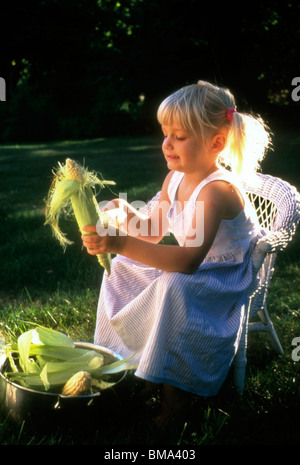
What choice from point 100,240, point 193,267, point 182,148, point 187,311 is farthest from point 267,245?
point 100,240

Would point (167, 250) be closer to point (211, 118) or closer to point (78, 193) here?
point (78, 193)

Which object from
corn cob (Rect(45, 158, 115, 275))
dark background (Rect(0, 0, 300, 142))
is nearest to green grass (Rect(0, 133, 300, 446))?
corn cob (Rect(45, 158, 115, 275))

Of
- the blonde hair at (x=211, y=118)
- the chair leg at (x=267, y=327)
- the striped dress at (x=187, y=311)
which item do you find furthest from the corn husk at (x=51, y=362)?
the blonde hair at (x=211, y=118)

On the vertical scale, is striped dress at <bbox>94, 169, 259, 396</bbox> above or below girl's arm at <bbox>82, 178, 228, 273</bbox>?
below

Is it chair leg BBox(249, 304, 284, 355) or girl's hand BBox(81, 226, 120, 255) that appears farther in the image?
chair leg BBox(249, 304, 284, 355)

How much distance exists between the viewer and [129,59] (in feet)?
43.3

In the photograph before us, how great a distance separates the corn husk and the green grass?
165 millimetres

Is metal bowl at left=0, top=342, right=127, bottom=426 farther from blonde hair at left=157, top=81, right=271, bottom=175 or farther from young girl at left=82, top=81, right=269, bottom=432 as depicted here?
blonde hair at left=157, top=81, right=271, bottom=175

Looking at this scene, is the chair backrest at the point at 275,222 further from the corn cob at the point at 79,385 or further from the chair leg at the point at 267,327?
the corn cob at the point at 79,385

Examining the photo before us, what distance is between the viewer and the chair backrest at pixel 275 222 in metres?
2.22

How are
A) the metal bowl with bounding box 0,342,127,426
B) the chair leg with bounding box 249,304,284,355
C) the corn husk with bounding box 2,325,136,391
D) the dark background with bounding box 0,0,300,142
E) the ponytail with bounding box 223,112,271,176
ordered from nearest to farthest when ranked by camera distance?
the metal bowl with bounding box 0,342,127,426, the corn husk with bounding box 2,325,136,391, the ponytail with bounding box 223,112,271,176, the chair leg with bounding box 249,304,284,355, the dark background with bounding box 0,0,300,142

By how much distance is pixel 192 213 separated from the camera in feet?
7.74

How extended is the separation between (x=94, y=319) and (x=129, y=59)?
11.3 metres

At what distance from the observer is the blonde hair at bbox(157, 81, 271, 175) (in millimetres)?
2248
